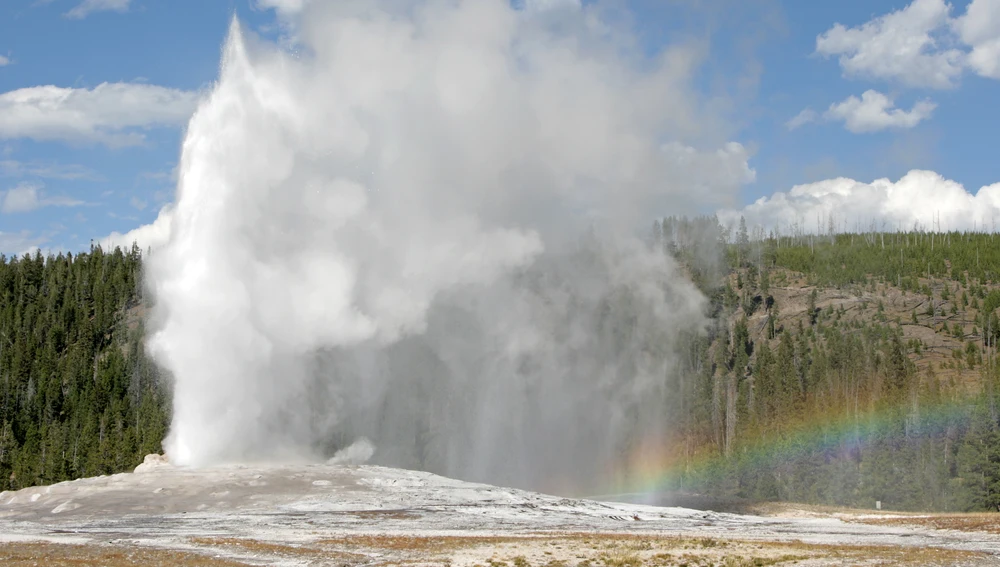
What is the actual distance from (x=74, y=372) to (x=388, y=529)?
103 metres

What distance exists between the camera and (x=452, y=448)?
86750mm

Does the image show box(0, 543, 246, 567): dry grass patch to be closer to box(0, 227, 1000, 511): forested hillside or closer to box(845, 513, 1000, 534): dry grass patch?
box(845, 513, 1000, 534): dry grass patch

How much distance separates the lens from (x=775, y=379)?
11919cm

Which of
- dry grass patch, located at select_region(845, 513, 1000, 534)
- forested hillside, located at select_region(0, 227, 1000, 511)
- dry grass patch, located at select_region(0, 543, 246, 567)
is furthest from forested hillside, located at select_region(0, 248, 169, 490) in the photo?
dry grass patch, located at select_region(845, 513, 1000, 534)

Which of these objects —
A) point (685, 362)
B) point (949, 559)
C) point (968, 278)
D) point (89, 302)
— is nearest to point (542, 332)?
point (685, 362)

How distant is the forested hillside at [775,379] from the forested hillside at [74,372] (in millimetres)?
316

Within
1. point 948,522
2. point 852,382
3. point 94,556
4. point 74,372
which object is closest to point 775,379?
point 852,382

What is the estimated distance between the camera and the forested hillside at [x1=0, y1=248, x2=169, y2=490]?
3755 inches

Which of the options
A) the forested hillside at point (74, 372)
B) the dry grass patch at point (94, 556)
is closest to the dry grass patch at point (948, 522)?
the dry grass patch at point (94, 556)

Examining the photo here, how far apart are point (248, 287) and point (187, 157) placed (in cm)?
989

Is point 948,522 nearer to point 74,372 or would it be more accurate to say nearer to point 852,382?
point 852,382

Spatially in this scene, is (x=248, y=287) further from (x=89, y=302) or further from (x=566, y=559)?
(x=89, y=302)

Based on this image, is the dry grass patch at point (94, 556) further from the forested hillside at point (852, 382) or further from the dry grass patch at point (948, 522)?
the forested hillside at point (852, 382)

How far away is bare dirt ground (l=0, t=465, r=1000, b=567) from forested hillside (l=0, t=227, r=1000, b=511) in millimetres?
38118
